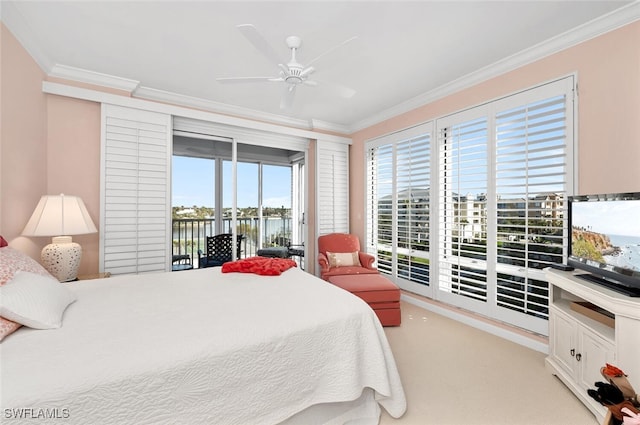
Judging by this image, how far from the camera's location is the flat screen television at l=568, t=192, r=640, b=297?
1.57m

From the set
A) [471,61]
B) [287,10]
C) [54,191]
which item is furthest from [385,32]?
[54,191]

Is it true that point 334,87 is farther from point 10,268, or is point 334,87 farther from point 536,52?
point 10,268

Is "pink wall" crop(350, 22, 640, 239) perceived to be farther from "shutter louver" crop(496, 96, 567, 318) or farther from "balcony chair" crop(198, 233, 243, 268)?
"balcony chair" crop(198, 233, 243, 268)

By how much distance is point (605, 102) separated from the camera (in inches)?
83.6

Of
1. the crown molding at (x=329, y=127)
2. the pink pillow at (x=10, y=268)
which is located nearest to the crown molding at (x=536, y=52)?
the crown molding at (x=329, y=127)

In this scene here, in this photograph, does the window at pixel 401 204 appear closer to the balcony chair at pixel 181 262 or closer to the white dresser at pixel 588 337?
the white dresser at pixel 588 337

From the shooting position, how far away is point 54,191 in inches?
111

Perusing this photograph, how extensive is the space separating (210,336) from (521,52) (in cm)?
336

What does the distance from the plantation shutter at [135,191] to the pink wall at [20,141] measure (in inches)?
19.3

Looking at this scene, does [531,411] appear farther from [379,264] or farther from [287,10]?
[287,10]

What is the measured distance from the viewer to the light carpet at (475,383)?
1.69 meters

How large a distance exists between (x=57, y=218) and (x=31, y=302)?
139 cm

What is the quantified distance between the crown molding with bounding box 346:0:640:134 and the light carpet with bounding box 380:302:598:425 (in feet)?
8.66

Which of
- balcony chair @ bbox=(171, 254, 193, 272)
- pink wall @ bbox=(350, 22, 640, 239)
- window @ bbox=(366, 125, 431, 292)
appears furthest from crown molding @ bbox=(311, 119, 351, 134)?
balcony chair @ bbox=(171, 254, 193, 272)
